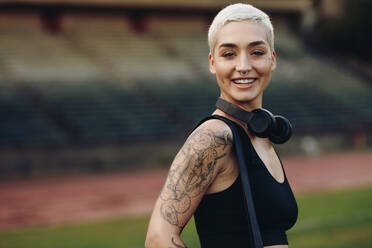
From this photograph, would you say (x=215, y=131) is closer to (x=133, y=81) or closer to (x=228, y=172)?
(x=228, y=172)

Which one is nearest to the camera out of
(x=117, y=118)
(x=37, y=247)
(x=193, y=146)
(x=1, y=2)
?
(x=193, y=146)

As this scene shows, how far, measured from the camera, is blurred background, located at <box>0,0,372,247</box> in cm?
1018

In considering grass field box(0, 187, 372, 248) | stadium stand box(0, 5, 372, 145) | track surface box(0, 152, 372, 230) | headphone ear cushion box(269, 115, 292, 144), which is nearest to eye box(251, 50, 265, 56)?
headphone ear cushion box(269, 115, 292, 144)

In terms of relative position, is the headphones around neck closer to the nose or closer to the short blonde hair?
the nose

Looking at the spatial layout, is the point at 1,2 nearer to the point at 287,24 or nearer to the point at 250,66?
the point at 287,24

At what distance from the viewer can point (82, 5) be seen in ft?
77.6

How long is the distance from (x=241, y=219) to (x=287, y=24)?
29570 millimetres

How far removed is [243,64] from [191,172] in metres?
0.43

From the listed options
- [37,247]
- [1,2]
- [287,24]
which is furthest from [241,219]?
[287,24]

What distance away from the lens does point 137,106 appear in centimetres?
1964

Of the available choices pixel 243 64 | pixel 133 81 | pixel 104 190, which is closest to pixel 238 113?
pixel 243 64

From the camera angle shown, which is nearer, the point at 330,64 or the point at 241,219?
the point at 241,219

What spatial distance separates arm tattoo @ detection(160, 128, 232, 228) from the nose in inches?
10.2

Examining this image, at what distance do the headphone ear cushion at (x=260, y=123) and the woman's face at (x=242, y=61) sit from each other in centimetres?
6
